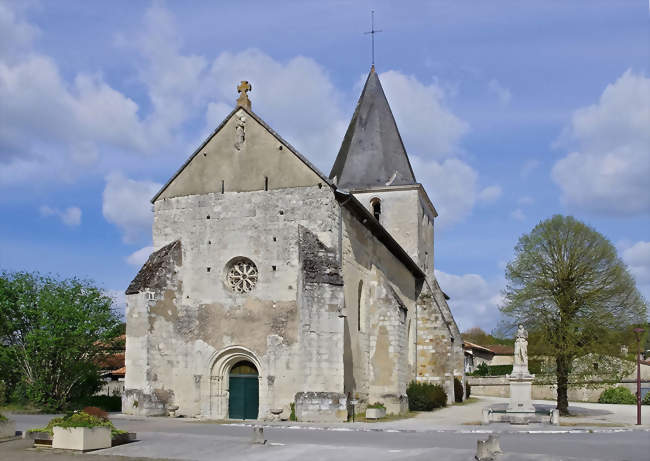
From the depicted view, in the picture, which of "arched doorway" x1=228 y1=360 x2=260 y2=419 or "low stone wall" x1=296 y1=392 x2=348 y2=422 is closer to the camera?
"low stone wall" x1=296 y1=392 x2=348 y2=422

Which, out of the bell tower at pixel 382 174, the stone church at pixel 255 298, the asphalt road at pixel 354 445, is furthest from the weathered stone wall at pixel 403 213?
the asphalt road at pixel 354 445

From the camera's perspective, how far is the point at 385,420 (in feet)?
74.9

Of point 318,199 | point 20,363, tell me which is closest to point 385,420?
point 318,199

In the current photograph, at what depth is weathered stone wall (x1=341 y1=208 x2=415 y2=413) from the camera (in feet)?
79.6

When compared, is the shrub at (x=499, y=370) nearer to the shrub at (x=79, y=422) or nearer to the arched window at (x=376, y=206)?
the arched window at (x=376, y=206)

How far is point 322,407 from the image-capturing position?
67.7ft

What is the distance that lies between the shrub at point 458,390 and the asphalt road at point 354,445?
1814 centimetres

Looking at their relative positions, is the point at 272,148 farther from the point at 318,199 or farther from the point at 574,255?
the point at 574,255

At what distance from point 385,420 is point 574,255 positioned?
10.9 metres

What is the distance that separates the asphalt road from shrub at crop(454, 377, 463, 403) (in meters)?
18.1

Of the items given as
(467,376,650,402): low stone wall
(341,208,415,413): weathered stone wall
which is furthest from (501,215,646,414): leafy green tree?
(467,376,650,402): low stone wall

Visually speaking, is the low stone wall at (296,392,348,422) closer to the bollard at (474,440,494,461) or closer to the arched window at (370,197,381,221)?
the bollard at (474,440,494,461)

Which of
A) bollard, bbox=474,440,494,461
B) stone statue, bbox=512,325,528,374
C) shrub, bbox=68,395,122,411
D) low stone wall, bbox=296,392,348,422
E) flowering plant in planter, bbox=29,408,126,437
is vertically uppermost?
stone statue, bbox=512,325,528,374

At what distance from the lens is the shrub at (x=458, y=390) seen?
121ft
